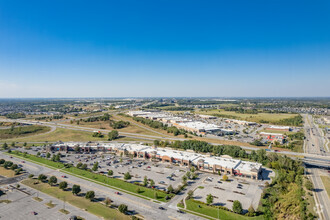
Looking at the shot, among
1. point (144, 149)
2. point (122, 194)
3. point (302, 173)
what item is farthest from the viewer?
point (144, 149)

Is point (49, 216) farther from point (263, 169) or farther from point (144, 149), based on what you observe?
point (263, 169)

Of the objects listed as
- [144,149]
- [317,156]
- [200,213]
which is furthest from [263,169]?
[144,149]

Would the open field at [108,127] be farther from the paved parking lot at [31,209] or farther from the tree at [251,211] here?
the tree at [251,211]

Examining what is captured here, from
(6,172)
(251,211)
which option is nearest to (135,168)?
(251,211)

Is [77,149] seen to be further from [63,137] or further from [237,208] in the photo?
[237,208]

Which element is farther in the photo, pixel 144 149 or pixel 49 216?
pixel 144 149

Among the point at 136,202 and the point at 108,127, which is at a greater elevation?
the point at 108,127
